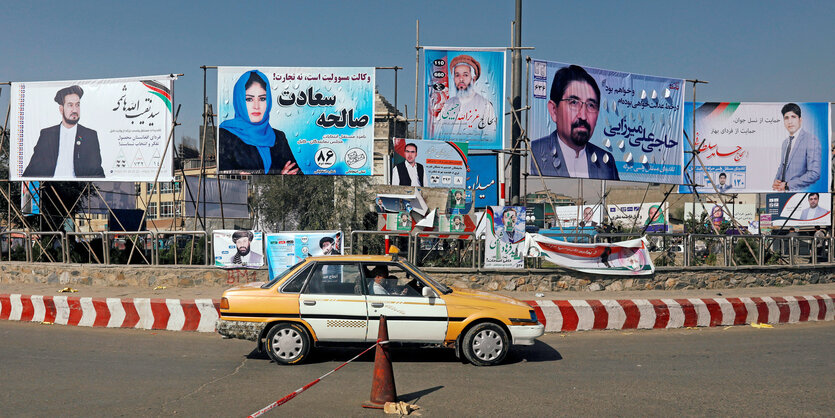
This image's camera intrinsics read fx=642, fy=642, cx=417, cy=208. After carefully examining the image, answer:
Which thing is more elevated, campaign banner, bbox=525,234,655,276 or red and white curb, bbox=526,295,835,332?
campaign banner, bbox=525,234,655,276

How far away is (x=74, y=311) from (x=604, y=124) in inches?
578

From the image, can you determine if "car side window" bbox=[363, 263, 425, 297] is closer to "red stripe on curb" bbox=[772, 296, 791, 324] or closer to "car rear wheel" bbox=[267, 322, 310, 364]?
"car rear wheel" bbox=[267, 322, 310, 364]

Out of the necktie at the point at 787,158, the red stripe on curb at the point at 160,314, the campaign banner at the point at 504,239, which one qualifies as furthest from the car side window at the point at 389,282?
the necktie at the point at 787,158

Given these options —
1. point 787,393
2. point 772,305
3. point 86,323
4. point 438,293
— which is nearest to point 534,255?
point 772,305

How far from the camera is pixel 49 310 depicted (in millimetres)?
11820

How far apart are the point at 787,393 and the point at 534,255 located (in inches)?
338

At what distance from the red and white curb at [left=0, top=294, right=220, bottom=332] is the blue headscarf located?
24.0ft

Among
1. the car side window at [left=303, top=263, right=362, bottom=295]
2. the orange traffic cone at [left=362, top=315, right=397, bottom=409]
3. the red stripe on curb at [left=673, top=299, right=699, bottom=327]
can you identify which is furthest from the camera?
the red stripe on curb at [left=673, top=299, right=699, bottom=327]

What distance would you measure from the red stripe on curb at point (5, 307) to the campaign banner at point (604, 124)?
1273cm

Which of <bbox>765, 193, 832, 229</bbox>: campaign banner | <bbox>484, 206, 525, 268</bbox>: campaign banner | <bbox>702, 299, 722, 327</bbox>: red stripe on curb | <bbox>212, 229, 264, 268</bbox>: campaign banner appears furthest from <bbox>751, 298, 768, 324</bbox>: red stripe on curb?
<bbox>765, 193, 832, 229</bbox>: campaign banner

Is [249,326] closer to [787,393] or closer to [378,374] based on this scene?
[378,374]

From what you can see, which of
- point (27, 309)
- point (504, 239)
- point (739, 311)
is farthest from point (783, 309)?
point (27, 309)

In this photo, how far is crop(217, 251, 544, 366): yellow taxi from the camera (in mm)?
8219

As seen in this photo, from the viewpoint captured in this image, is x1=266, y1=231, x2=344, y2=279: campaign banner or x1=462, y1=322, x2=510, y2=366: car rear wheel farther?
x1=266, y1=231, x2=344, y2=279: campaign banner
